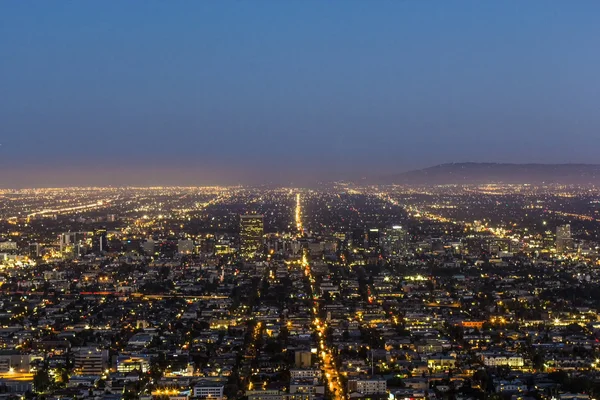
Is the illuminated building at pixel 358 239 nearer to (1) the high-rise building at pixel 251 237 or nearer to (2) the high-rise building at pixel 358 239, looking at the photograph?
(2) the high-rise building at pixel 358 239

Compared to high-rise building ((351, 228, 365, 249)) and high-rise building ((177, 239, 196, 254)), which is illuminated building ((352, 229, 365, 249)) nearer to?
high-rise building ((351, 228, 365, 249))

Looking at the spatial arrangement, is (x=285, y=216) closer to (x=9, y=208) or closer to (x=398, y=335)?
(x=9, y=208)

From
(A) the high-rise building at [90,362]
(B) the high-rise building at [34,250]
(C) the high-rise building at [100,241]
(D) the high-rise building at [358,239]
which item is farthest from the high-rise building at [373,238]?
(A) the high-rise building at [90,362]

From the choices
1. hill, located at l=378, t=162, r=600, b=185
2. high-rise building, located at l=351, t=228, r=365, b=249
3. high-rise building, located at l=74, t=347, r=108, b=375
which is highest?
hill, located at l=378, t=162, r=600, b=185

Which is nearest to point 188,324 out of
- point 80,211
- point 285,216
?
point 285,216

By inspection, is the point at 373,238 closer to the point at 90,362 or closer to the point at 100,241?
the point at 100,241

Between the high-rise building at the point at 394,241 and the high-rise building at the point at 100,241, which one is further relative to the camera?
the high-rise building at the point at 100,241

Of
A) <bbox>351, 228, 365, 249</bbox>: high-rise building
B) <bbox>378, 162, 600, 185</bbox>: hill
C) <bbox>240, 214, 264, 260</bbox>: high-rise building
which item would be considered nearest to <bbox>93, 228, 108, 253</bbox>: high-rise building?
<bbox>240, 214, 264, 260</bbox>: high-rise building
